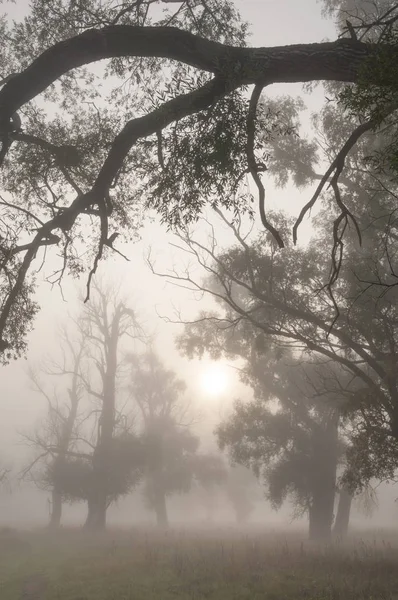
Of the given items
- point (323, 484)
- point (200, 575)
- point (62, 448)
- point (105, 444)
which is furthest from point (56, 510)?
point (200, 575)

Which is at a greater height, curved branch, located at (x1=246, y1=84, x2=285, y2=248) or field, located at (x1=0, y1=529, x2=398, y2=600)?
curved branch, located at (x1=246, y1=84, x2=285, y2=248)

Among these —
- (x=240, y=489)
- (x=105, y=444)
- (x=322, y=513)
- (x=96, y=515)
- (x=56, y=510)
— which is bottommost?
(x=56, y=510)

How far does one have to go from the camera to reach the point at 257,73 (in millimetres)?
5445

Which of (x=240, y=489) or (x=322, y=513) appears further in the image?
(x=240, y=489)

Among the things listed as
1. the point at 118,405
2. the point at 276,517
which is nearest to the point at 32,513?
the point at 276,517

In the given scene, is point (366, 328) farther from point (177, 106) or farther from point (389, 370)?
point (177, 106)

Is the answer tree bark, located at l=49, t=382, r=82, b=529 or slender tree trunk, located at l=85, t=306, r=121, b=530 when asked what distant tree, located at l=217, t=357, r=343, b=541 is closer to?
slender tree trunk, located at l=85, t=306, r=121, b=530

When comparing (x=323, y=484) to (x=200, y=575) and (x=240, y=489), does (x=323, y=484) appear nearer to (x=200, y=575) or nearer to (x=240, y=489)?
(x=200, y=575)

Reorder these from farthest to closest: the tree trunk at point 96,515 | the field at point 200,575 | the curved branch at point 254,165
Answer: the tree trunk at point 96,515
the field at point 200,575
the curved branch at point 254,165

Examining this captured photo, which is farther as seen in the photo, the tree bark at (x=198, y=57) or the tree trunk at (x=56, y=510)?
the tree trunk at (x=56, y=510)

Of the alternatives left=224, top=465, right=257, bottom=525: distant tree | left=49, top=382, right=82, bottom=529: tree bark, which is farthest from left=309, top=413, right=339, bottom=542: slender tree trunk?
left=224, top=465, right=257, bottom=525: distant tree

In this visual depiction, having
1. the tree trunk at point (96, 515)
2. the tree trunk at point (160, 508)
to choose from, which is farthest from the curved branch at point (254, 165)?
the tree trunk at point (160, 508)

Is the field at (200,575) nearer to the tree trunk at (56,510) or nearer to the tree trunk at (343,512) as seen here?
the tree trunk at (343,512)

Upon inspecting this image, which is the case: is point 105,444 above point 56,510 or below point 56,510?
above
